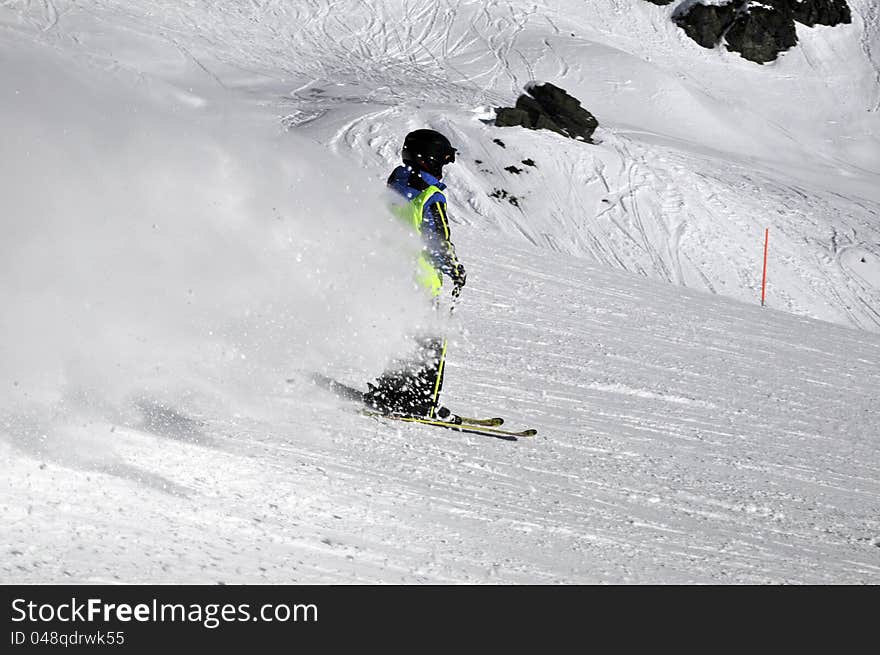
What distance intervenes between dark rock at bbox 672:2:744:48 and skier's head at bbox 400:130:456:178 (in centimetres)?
3761

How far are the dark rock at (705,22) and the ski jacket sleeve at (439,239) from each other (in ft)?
124

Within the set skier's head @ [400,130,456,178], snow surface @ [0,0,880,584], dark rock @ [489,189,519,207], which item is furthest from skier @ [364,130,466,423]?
dark rock @ [489,189,519,207]

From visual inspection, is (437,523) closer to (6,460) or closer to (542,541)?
(542,541)

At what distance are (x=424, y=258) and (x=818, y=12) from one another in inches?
1616

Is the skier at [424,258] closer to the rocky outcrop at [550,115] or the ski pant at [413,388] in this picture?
the ski pant at [413,388]

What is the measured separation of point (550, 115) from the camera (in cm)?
2605

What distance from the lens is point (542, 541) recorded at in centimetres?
445

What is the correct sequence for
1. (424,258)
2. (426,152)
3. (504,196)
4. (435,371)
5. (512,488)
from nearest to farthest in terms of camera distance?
1. (512,488)
2. (426,152)
3. (424,258)
4. (435,371)
5. (504,196)

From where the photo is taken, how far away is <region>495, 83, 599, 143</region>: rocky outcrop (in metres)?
25.4

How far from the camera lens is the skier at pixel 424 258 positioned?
5.96m

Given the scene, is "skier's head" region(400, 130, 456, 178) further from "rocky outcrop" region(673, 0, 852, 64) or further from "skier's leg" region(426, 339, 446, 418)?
"rocky outcrop" region(673, 0, 852, 64)

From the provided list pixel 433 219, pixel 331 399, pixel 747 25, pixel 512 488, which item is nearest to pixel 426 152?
pixel 433 219

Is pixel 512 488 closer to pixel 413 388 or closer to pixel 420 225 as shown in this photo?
pixel 413 388

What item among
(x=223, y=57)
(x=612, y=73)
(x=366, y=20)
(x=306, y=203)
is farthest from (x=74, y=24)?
(x=306, y=203)
